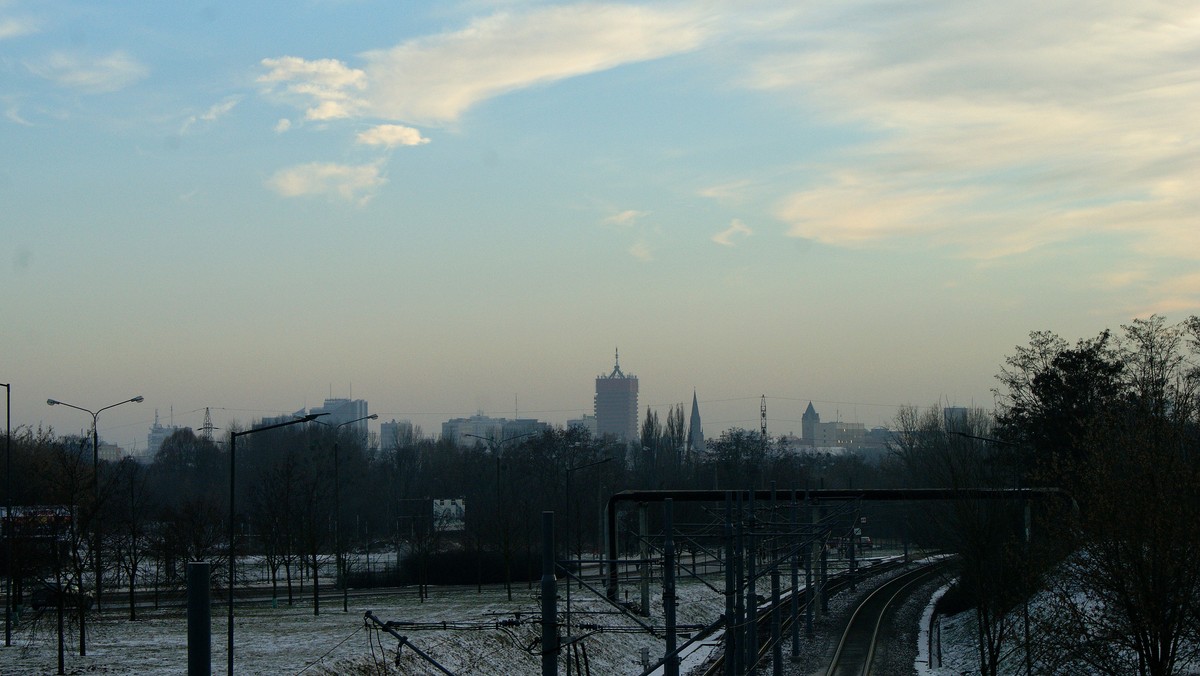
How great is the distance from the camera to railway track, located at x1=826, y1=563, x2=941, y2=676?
1580 inches

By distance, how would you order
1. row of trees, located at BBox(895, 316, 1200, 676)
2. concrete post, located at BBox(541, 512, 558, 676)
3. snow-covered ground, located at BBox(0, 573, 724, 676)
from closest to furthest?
1. concrete post, located at BBox(541, 512, 558, 676)
2. row of trees, located at BBox(895, 316, 1200, 676)
3. snow-covered ground, located at BBox(0, 573, 724, 676)

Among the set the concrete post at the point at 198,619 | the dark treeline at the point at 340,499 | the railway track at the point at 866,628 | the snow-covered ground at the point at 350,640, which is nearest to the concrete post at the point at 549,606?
the snow-covered ground at the point at 350,640

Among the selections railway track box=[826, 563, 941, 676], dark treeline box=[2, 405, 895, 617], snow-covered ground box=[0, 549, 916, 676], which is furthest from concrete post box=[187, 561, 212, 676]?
railway track box=[826, 563, 941, 676]

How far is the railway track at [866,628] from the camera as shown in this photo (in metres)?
40.1

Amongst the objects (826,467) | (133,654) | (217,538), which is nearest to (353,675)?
(133,654)

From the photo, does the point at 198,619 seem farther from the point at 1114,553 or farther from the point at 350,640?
the point at 350,640

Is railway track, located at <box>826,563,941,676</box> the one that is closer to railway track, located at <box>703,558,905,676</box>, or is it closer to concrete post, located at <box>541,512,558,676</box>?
railway track, located at <box>703,558,905,676</box>

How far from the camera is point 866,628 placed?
49406mm

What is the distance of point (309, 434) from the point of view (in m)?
167

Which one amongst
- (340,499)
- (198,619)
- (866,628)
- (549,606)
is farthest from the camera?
(340,499)

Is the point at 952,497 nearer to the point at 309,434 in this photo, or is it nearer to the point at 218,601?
the point at 218,601

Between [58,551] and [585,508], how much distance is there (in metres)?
57.2

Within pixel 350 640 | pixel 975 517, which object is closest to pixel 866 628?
pixel 975 517

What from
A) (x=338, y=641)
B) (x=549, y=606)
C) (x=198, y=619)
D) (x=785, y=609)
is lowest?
(x=785, y=609)
